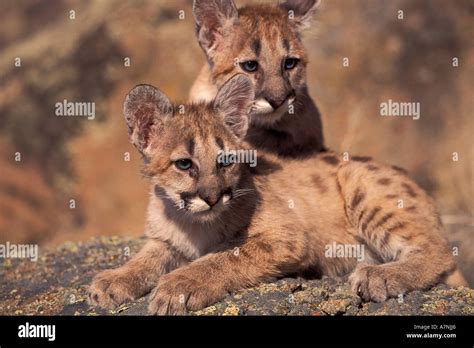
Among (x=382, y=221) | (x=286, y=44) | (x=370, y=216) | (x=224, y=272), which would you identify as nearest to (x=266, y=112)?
(x=286, y=44)

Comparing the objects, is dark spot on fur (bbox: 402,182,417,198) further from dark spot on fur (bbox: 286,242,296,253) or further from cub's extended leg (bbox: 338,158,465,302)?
dark spot on fur (bbox: 286,242,296,253)

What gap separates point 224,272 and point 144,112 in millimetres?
1626

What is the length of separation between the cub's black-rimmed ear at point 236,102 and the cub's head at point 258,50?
0.84 m

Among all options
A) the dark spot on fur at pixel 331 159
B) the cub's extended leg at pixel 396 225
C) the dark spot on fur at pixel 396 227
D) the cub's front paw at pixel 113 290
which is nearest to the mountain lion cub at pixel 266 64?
the dark spot on fur at pixel 331 159

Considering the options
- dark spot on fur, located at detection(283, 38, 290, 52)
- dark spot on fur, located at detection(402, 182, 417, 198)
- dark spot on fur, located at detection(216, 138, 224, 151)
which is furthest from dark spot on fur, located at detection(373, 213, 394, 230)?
dark spot on fur, located at detection(283, 38, 290, 52)

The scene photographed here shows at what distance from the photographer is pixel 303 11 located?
875 centimetres

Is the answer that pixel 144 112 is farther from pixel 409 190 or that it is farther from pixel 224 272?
pixel 409 190

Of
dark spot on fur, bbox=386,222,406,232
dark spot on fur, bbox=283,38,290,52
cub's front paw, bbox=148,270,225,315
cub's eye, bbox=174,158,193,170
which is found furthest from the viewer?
dark spot on fur, bbox=283,38,290,52

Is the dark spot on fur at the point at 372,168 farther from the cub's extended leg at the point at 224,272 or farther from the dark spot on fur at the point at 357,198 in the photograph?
the cub's extended leg at the point at 224,272

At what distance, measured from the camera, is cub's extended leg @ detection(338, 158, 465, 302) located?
266 inches

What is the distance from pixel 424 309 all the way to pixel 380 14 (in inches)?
464

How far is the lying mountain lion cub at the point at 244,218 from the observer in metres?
6.12

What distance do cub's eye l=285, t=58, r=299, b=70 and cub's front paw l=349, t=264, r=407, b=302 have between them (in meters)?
→ 2.71

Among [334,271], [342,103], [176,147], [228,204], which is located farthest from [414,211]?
[342,103]
